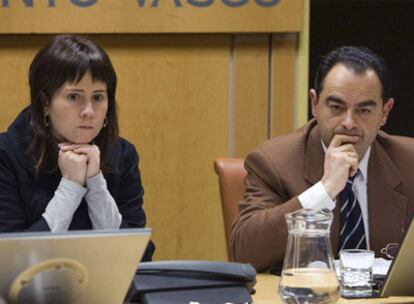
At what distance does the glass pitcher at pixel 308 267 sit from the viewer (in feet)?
6.23

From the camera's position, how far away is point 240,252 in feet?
8.83

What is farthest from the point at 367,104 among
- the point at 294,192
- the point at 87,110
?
the point at 87,110

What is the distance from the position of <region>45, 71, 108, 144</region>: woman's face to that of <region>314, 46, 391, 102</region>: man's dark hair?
0.71 meters

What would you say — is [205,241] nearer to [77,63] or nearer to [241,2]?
[241,2]

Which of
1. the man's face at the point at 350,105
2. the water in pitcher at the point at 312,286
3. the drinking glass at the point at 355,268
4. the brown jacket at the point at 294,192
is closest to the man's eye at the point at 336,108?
the man's face at the point at 350,105

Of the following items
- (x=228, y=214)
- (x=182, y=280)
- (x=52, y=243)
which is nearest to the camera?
(x=52, y=243)

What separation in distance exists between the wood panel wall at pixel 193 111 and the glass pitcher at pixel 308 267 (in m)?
2.11

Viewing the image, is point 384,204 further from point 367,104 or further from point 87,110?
point 87,110

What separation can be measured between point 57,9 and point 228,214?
4.93ft

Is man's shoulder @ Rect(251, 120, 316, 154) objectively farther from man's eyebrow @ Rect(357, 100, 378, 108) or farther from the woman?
the woman

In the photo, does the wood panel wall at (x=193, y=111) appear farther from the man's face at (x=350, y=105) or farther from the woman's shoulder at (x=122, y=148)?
the man's face at (x=350, y=105)

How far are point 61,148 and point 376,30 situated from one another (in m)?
2.63

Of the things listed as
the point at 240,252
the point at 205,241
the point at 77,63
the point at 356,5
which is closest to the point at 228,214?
the point at 240,252

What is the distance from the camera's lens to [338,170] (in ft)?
8.70
